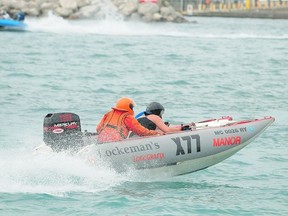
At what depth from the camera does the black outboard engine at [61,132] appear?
536 inches

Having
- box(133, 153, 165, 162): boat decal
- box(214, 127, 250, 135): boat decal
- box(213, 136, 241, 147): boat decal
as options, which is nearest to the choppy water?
box(133, 153, 165, 162): boat decal

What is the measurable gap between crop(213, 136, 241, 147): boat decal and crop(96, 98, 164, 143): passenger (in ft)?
3.92

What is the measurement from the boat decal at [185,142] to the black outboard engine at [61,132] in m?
1.45

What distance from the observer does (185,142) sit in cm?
1405

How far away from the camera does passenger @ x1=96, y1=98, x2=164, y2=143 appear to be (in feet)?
45.2

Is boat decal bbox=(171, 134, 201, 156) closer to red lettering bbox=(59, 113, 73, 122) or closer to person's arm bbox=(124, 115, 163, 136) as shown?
person's arm bbox=(124, 115, 163, 136)

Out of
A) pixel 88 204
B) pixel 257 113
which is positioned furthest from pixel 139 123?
pixel 257 113

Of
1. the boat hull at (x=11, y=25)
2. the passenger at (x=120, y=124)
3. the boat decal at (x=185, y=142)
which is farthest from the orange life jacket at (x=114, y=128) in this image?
the boat hull at (x=11, y=25)

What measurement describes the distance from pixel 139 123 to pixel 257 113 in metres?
8.88

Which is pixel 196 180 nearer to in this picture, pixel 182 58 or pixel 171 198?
pixel 171 198

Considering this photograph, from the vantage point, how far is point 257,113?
22.4 metres

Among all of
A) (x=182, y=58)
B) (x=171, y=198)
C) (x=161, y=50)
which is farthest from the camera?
(x=161, y=50)

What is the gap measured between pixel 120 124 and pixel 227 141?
1.77 metres

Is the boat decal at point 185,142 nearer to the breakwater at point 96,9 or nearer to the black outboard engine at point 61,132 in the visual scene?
the black outboard engine at point 61,132
